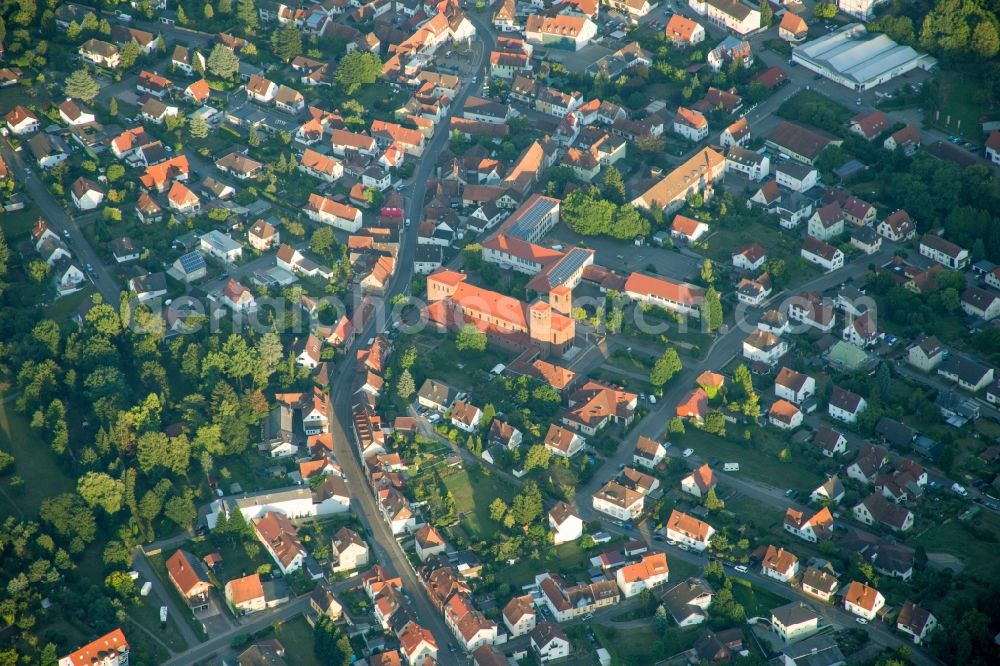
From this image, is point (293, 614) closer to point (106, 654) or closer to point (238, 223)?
point (106, 654)

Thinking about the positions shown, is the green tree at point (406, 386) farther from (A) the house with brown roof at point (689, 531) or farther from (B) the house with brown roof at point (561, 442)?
(A) the house with brown roof at point (689, 531)

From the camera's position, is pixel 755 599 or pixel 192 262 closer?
pixel 755 599

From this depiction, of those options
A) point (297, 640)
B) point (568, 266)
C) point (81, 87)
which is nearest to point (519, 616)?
point (297, 640)

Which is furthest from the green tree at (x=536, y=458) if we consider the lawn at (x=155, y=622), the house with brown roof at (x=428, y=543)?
the lawn at (x=155, y=622)

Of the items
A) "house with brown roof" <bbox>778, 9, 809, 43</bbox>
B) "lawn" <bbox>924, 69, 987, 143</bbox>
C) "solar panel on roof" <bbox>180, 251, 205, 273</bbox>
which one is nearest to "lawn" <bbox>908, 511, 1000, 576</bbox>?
"lawn" <bbox>924, 69, 987, 143</bbox>

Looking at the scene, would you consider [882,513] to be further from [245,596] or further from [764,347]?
[245,596]

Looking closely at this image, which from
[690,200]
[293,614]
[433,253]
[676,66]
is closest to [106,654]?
[293,614]
